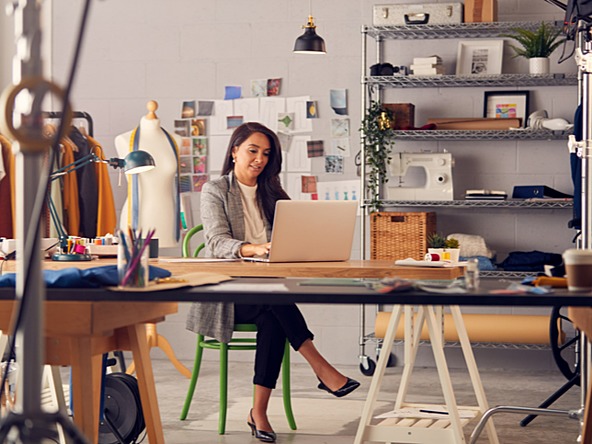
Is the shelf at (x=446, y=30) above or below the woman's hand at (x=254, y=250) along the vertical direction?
above

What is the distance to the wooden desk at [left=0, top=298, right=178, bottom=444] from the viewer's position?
2.25 m

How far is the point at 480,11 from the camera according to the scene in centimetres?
551

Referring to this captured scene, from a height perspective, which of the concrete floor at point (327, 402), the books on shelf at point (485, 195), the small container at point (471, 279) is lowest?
the concrete floor at point (327, 402)

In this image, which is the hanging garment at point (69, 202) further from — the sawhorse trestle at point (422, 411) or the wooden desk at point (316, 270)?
the sawhorse trestle at point (422, 411)

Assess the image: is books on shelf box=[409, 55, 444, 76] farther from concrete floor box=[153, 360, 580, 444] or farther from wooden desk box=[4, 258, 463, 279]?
wooden desk box=[4, 258, 463, 279]

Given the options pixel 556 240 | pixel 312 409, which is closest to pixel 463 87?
pixel 556 240

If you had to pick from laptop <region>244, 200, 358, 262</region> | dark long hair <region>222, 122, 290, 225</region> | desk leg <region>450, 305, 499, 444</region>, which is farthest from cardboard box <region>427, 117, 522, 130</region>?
desk leg <region>450, 305, 499, 444</region>

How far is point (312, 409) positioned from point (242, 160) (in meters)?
1.22

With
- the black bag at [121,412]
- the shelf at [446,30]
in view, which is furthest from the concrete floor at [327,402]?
the shelf at [446,30]

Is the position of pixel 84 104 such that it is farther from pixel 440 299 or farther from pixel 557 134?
pixel 440 299

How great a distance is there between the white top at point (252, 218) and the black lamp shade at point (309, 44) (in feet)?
4.32

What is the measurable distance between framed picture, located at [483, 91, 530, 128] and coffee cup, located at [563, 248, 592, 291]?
3666 mm

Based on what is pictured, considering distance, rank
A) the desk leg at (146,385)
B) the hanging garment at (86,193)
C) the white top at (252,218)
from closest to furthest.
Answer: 1. the desk leg at (146,385)
2. the white top at (252,218)
3. the hanging garment at (86,193)

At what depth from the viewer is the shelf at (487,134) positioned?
5.39 meters
